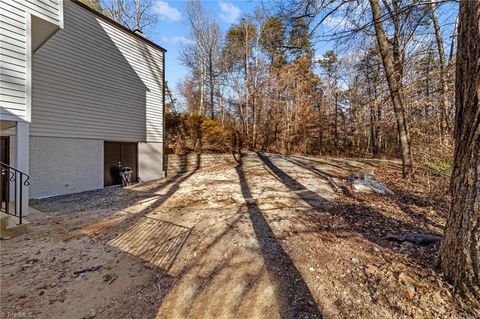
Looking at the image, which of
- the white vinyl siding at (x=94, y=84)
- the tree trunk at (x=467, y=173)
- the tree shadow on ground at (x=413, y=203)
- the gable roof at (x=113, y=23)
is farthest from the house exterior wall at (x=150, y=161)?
the tree trunk at (x=467, y=173)

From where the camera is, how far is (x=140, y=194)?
6957 mm

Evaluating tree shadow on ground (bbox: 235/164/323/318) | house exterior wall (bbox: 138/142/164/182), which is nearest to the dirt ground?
tree shadow on ground (bbox: 235/164/323/318)

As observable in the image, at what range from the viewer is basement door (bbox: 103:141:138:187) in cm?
841

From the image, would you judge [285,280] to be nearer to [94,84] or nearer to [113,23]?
[94,84]

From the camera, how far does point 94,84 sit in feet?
25.3

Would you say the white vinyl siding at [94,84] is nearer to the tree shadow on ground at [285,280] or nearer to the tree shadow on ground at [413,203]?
the tree shadow on ground at [285,280]

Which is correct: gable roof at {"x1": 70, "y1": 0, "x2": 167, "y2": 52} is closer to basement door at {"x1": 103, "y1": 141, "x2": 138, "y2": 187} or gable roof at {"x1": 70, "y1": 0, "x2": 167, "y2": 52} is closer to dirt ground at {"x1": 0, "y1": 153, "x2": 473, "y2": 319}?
basement door at {"x1": 103, "y1": 141, "x2": 138, "y2": 187}

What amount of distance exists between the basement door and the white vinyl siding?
382 mm

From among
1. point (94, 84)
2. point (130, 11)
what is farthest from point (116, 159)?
point (130, 11)

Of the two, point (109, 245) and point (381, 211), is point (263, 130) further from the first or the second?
point (109, 245)

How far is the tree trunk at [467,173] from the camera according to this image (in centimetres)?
Answer: 192

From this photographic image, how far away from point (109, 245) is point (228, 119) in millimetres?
15135

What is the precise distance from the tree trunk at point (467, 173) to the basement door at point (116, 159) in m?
9.14

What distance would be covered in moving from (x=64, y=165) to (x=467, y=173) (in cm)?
867
